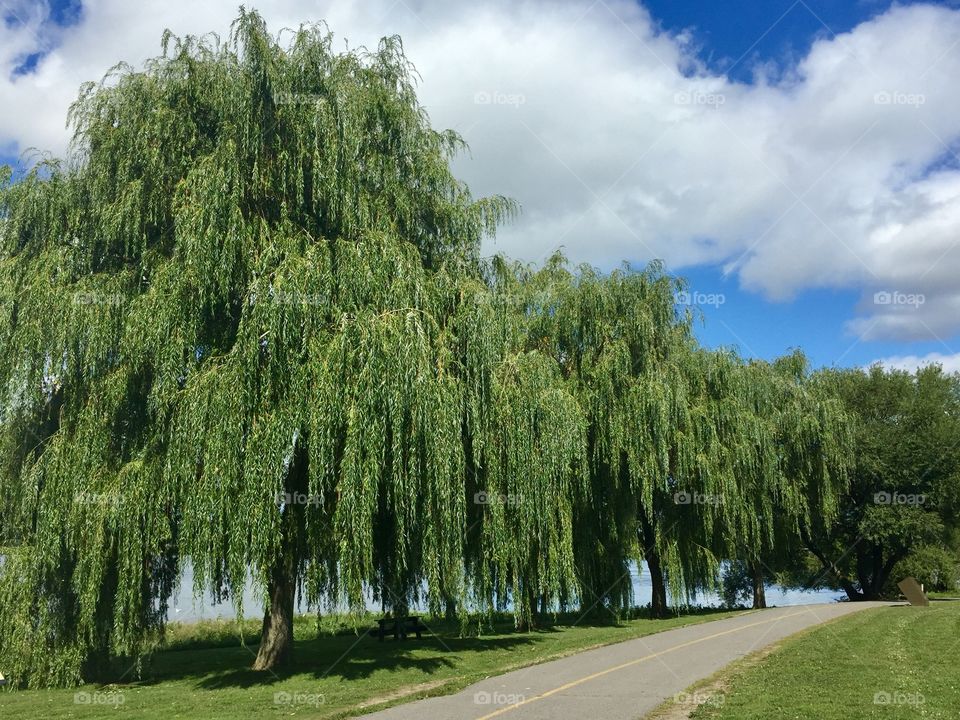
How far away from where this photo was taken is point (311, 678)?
555 inches

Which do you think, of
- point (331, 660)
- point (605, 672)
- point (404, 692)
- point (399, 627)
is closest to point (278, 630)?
point (331, 660)

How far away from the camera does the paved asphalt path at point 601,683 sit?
10.2m

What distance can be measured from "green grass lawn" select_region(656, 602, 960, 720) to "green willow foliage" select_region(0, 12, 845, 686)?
5.10 metres

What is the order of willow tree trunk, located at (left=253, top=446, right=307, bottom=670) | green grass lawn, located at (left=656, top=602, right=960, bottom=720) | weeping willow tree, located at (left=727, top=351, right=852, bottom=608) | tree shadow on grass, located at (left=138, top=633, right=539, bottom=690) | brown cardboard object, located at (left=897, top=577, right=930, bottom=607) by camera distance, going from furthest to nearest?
weeping willow tree, located at (left=727, top=351, right=852, bottom=608) → brown cardboard object, located at (left=897, top=577, right=930, bottom=607) → tree shadow on grass, located at (left=138, top=633, right=539, bottom=690) → willow tree trunk, located at (left=253, top=446, right=307, bottom=670) → green grass lawn, located at (left=656, top=602, right=960, bottom=720)

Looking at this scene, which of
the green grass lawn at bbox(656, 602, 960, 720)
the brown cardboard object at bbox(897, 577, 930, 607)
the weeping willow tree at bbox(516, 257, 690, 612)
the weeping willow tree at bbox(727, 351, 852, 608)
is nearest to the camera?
the green grass lawn at bbox(656, 602, 960, 720)

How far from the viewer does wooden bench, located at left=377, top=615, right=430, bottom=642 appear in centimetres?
1997

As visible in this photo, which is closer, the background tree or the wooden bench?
the wooden bench

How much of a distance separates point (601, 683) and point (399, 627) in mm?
8739

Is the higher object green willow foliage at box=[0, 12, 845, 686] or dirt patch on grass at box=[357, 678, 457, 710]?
green willow foliage at box=[0, 12, 845, 686]

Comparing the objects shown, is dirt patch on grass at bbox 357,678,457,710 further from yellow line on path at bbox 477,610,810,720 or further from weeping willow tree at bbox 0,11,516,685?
yellow line on path at bbox 477,610,810,720

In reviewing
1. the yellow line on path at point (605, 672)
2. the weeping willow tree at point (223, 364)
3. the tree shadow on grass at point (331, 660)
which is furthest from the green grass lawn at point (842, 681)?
the tree shadow on grass at point (331, 660)

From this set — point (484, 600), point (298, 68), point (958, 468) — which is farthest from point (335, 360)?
point (958, 468)

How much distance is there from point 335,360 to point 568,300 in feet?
42.0

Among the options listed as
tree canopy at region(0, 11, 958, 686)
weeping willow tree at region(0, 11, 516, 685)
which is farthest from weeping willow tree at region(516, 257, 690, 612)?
weeping willow tree at region(0, 11, 516, 685)
